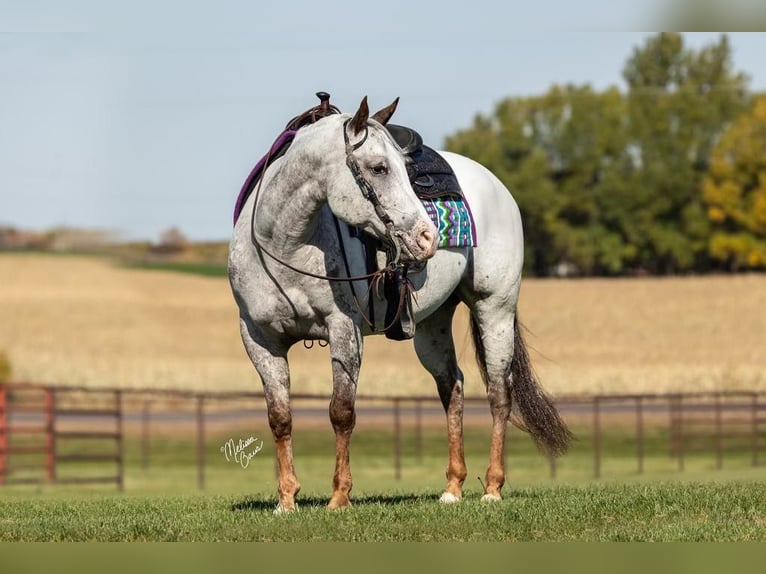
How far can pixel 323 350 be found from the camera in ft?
143

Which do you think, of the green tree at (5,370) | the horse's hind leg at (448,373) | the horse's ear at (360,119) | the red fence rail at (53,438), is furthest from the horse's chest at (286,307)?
the green tree at (5,370)

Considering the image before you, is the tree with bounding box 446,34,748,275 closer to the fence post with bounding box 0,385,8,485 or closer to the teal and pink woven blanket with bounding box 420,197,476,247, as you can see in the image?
the fence post with bounding box 0,385,8,485

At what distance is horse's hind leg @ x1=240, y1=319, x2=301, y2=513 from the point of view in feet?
28.1

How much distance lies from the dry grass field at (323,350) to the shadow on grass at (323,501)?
63.0ft

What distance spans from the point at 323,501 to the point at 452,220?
2321mm

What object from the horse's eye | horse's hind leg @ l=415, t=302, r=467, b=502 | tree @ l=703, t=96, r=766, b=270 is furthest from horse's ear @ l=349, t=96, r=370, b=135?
tree @ l=703, t=96, r=766, b=270

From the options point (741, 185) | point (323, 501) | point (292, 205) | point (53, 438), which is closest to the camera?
point (292, 205)

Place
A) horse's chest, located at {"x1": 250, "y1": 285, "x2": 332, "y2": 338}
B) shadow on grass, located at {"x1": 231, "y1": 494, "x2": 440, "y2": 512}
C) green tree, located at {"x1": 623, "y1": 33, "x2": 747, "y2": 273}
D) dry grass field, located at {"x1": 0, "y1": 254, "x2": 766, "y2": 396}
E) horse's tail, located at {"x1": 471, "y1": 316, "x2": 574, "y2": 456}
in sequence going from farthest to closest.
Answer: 1. green tree, located at {"x1": 623, "y1": 33, "x2": 747, "y2": 273}
2. dry grass field, located at {"x1": 0, "y1": 254, "x2": 766, "y2": 396}
3. horse's tail, located at {"x1": 471, "y1": 316, "x2": 574, "y2": 456}
4. shadow on grass, located at {"x1": 231, "y1": 494, "x2": 440, "y2": 512}
5. horse's chest, located at {"x1": 250, "y1": 285, "x2": 332, "y2": 338}

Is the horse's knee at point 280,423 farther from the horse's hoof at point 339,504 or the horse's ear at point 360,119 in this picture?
the horse's ear at point 360,119

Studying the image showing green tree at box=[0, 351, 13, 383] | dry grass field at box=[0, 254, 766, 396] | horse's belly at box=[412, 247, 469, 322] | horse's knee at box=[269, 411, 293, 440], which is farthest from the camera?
green tree at box=[0, 351, 13, 383]

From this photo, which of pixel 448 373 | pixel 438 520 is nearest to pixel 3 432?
pixel 448 373

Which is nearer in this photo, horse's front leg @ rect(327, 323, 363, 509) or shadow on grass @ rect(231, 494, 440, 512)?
horse's front leg @ rect(327, 323, 363, 509)

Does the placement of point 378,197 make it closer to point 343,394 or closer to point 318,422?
point 343,394

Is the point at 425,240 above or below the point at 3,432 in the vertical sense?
above
